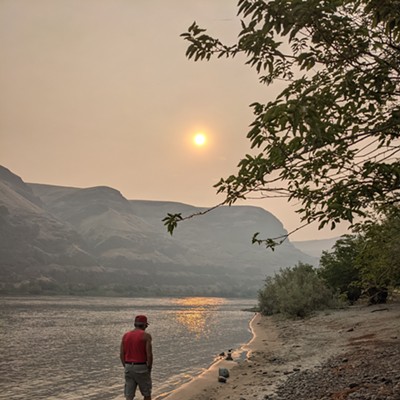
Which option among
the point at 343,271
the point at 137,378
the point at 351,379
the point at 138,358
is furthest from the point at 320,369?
the point at 343,271

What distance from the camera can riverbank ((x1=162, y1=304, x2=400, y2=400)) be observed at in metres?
10.7

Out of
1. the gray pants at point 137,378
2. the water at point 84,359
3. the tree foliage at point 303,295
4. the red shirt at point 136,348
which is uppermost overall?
the tree foliage at point 303,295

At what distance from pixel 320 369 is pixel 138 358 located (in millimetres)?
7926

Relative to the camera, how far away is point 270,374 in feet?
51.8

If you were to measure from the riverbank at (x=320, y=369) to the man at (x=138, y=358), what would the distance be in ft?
13.1

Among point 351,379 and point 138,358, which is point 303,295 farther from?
point 138,358

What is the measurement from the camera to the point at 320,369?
570 inches

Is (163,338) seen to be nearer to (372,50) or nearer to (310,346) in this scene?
(310,346)

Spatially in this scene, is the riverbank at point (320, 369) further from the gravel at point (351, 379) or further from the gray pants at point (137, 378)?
the gray pants at point (137, 378)

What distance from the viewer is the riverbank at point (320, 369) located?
10.7m

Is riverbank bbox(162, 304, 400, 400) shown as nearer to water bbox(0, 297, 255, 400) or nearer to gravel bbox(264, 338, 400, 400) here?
gravel bbox(264, 338, 400, 400)

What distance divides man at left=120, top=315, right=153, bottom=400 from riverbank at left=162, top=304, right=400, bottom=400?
3989 millimetres

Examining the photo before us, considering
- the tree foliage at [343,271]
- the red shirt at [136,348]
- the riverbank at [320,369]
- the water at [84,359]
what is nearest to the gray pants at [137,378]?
the red shirt at [136,348]

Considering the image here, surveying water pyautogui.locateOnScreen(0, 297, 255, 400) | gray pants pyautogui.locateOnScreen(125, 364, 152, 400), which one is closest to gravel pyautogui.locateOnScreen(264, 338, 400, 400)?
gray pants pyautogui.locateOnScreen(125, 364, 152, 400)
